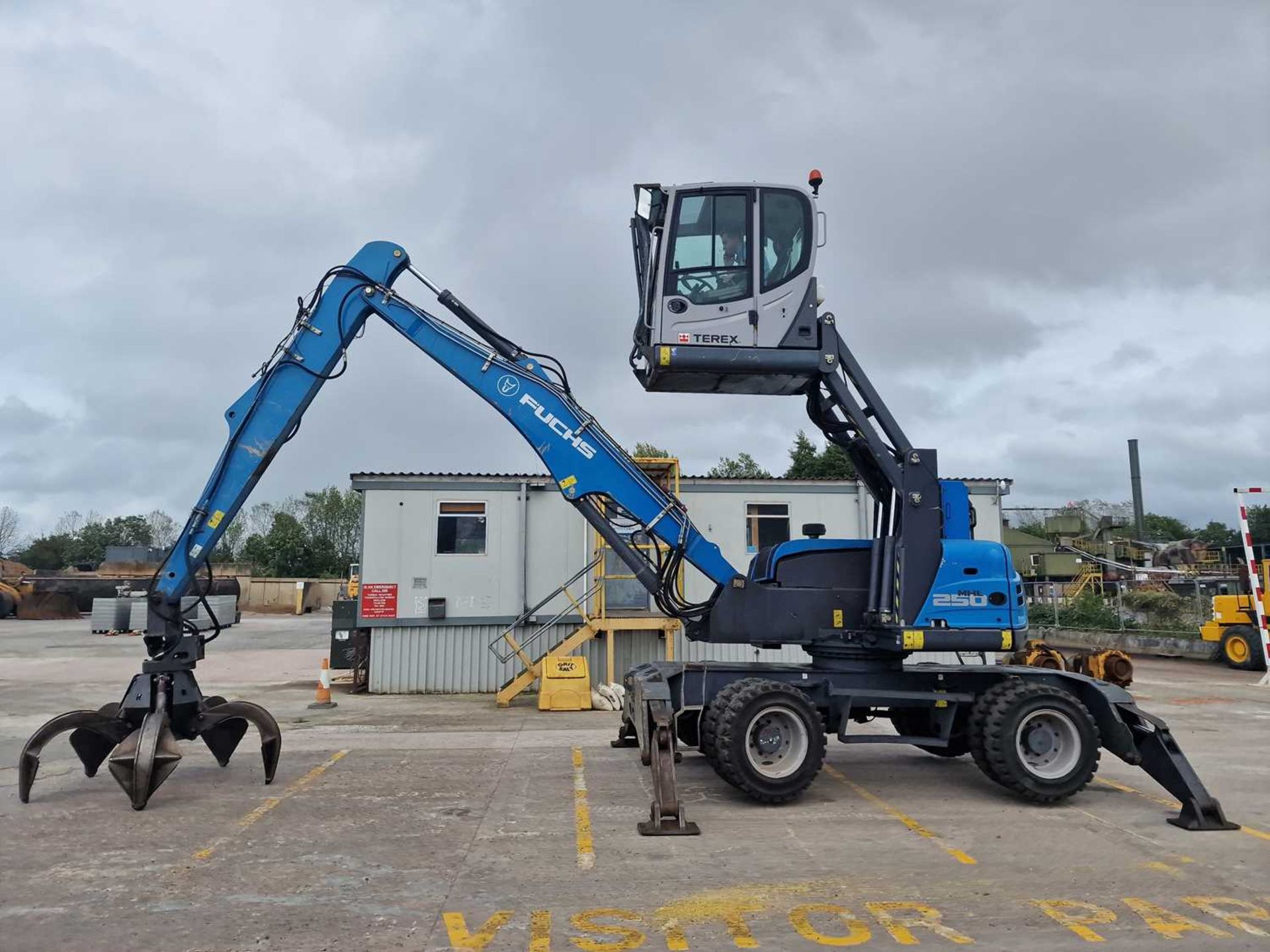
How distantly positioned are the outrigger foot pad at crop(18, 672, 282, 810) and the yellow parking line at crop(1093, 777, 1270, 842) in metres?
8.62

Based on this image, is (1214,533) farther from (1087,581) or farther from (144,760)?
(144,760)

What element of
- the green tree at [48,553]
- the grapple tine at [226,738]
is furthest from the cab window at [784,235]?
the green tree at [48,553]

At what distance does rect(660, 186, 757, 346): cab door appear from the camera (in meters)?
8.21

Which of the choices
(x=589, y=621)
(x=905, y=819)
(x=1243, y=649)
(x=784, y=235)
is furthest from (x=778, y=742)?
(x=1243, y=649)

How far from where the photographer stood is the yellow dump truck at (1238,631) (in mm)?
20609

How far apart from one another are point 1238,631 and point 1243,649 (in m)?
0.42

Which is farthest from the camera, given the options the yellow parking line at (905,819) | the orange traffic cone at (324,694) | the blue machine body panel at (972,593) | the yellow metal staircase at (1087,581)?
the yellow metal staircase at (1087,581)

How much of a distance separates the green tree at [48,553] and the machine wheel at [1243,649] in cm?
9660

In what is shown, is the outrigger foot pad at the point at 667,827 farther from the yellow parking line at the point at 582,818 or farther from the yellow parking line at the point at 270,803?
the yellow parking line at the point at 270,803

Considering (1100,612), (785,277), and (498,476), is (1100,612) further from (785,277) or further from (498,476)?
(785,277)

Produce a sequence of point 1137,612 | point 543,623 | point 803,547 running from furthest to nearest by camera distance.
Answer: point 1137,612 < point 543,623 < point 803,547

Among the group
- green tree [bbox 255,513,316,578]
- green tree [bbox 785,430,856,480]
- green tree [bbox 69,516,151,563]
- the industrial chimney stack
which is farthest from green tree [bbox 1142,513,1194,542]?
green tree [bbox 69,516,151,563]

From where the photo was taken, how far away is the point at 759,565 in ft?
30.3

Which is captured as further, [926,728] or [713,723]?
[926,728]
